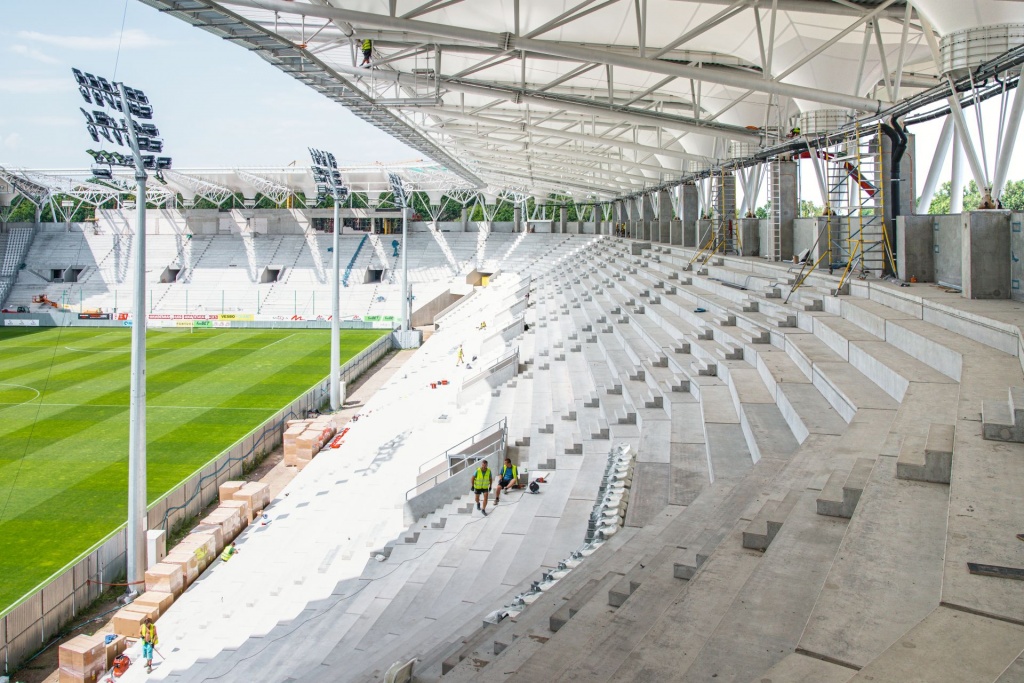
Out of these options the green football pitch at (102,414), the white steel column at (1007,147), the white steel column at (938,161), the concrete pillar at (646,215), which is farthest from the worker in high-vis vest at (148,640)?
the concrete pillar at (646,215)

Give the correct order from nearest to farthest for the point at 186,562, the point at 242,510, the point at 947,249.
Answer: the point at 947,249 → the point at 186,562 → the point at 242,510

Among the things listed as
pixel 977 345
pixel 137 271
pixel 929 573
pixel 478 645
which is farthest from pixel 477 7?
pixel 929 573

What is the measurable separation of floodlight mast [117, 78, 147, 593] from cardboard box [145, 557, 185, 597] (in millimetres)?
515

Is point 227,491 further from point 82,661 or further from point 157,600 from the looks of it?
point 82,661

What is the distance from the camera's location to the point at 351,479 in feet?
52.4

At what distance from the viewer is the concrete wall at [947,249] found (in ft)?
37.0

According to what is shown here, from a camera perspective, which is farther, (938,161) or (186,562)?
(938,161)

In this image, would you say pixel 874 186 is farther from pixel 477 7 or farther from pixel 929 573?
pixel 929 573

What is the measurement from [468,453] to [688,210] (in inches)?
871

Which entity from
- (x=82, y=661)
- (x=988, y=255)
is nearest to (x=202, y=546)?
(x=82, y=661)

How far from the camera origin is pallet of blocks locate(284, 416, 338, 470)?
19.6 m

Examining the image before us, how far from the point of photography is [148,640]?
1058 centimetres

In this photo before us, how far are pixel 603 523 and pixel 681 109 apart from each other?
1842cm

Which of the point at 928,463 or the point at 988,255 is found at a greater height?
the point at 988,255
